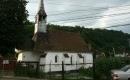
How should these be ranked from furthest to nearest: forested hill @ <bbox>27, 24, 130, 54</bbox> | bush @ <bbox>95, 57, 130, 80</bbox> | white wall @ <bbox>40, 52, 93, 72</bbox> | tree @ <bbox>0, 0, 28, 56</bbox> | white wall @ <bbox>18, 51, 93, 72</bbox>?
forested hill @ <bbox>27, 24, 130, 54</bbox> < white wall @ <bbox>18, 51, 93, 72</bbox> < white wall @ <bbox>40, 52, 93, 72</bbox> < tree @ <bbox>0, 0, 28, 56</bbox> < bush @ <bbox>95, 57, 130, 80</bbox>

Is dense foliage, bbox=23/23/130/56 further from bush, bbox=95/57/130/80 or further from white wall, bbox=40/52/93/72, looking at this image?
bush, bbox=95/57/130/80

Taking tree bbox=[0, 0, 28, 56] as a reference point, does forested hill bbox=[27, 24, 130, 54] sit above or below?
above

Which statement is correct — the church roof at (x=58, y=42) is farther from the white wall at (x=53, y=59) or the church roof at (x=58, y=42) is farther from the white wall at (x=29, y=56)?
the white wall at (x=29, y=56)

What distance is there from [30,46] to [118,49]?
259 feet

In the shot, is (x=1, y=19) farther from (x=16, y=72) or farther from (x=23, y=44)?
(x=16, y=72)

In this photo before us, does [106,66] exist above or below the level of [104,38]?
below

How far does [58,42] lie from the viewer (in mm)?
62719

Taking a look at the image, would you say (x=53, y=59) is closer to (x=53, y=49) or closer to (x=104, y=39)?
(x=53, y=49)

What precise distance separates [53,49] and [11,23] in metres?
9.01

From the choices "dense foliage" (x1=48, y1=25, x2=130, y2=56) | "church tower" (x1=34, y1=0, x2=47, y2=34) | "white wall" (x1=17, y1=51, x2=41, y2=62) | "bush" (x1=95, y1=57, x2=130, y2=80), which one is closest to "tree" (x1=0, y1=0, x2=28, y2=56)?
"white wall" (x1=17, y1=51, x2=41, y2=62)

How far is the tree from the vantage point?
53.9 meters

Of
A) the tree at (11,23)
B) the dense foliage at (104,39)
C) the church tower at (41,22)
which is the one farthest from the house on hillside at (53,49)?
the dense foliage at (104,39)

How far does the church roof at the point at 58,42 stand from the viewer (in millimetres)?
60156

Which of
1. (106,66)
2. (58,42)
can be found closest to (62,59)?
(58,42)
